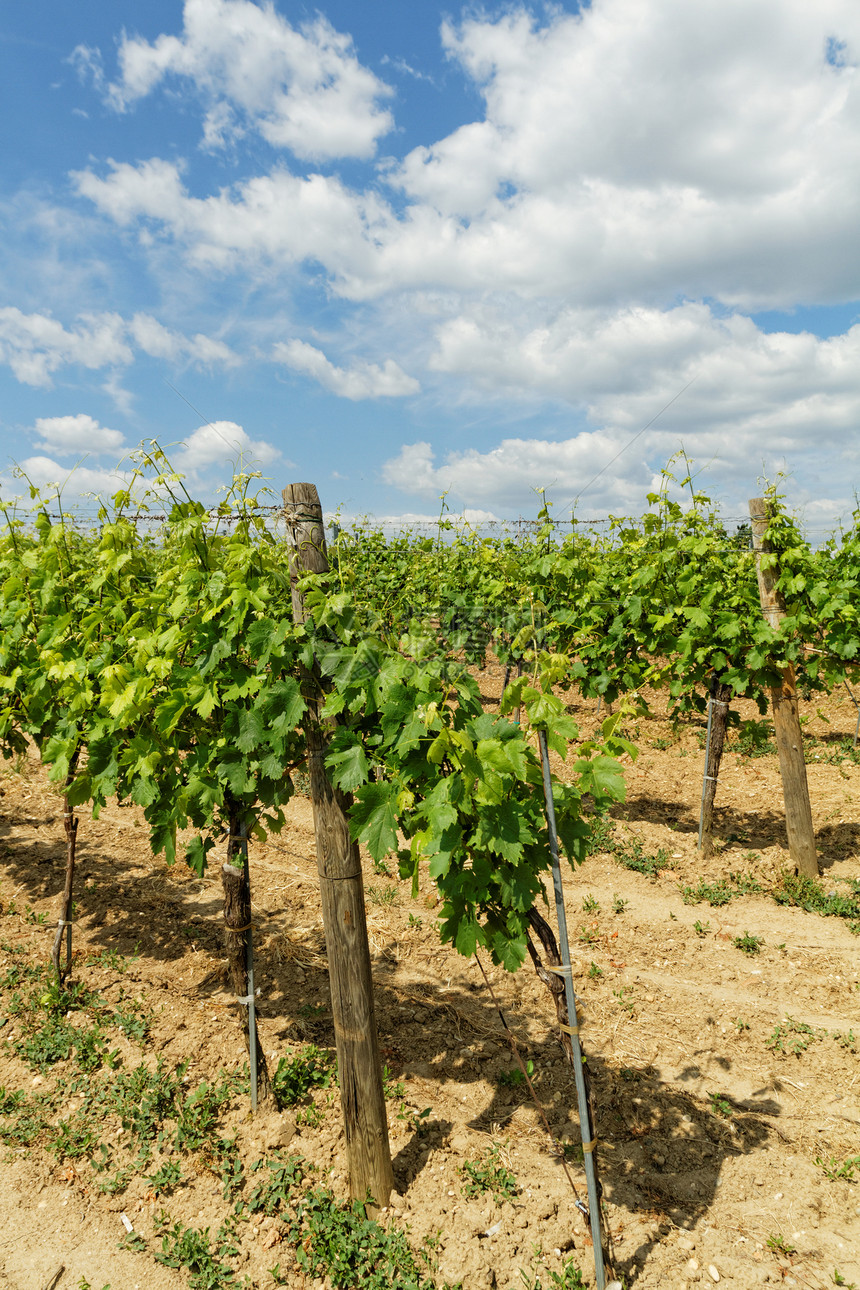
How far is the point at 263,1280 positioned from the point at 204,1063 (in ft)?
3.88

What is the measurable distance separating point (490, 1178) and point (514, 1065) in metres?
0.78

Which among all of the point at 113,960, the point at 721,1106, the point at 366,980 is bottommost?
the point at 721,1106

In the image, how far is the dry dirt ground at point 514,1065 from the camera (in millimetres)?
2707

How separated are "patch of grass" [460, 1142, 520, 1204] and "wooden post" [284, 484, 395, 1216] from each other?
321 millimetres

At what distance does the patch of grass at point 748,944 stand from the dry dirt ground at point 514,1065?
0.04 m

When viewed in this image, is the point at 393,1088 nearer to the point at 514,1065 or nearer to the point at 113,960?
the point at 514,1065

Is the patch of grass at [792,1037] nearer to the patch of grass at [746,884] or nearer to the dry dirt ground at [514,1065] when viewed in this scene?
the dry dirt ground at [514,1065]

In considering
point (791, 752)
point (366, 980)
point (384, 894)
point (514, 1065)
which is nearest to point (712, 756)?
point (791, 752)

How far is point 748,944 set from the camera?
480 centimetres

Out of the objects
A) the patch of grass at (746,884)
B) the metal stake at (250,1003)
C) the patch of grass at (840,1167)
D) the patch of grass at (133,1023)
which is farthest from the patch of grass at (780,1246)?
the patch of grass at (746,884)

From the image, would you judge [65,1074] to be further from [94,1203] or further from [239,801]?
[239,801]

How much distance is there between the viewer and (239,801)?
345 centimetres

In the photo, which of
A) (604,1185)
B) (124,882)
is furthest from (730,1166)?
(124,882)

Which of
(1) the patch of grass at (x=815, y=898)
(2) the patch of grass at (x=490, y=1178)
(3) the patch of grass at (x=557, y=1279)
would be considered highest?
(1) the patch of grass at (x=815, y=898)
